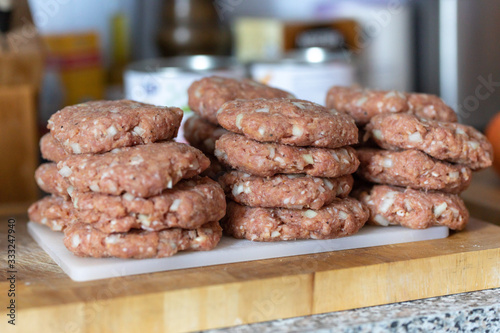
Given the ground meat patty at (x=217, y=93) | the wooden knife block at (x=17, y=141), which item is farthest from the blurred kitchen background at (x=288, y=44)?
the ground meat patty at (x=217, y=93)

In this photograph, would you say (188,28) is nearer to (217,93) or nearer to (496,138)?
(496,138)

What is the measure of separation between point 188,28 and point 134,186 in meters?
2.47

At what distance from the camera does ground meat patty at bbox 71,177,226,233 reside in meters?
1.40

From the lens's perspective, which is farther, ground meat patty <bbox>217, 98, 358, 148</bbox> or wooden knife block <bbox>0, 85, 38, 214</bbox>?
wooden knife block <bbox>0, 85, 38, 214</bbox>

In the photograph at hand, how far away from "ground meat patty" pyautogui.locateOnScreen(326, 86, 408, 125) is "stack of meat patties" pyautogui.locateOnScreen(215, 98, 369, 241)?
0.66 feet

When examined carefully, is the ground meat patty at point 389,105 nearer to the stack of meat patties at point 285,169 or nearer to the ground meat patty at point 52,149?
the stack of meat patties at point 285,169

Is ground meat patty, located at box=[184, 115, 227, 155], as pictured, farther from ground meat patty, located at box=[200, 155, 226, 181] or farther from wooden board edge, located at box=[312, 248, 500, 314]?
wooden board edge, located at box=[312, 248, 500, 314]

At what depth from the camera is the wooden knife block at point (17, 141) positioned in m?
2.46

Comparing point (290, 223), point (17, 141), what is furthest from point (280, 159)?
point (17, 141)

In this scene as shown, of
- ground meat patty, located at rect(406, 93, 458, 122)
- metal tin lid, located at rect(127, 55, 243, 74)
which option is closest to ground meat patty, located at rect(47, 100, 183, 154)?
ground meat patty, located at rect(406, 93, 458, 122)

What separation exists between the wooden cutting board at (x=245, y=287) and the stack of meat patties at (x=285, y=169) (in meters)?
0.09

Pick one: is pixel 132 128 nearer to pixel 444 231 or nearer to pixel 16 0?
pixel 444 231

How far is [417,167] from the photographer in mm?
1634

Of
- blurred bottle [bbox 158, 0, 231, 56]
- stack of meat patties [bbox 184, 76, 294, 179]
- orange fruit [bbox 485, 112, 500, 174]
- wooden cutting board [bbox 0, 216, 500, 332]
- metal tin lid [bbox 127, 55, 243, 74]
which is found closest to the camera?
wooden cutting board [bbox 0, 216, 500, 332]
